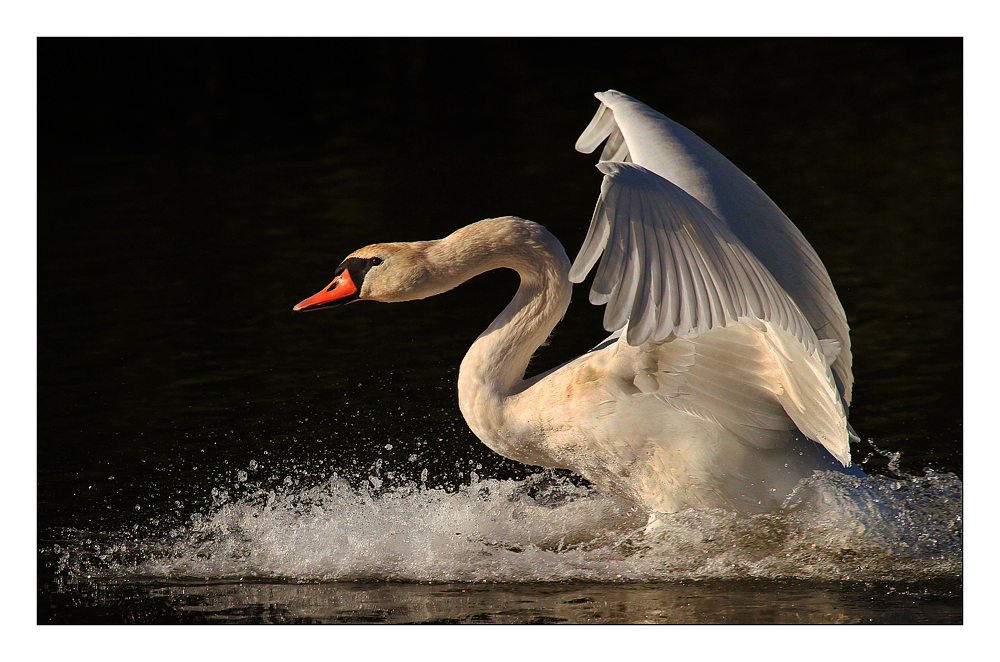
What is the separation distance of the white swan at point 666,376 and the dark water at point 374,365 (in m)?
0.24

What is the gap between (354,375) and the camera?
6523mm

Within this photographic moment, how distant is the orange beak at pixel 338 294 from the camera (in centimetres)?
450

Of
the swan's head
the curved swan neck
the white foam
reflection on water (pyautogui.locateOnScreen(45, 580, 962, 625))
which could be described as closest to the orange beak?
the swan's head

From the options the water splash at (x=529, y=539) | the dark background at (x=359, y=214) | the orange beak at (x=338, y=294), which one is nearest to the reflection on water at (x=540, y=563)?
the water splash at (x=529, y=539)

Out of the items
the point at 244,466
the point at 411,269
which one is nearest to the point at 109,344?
the point at 244,466

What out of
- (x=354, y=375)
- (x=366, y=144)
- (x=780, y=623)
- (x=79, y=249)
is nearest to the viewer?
(x=780, y=623)

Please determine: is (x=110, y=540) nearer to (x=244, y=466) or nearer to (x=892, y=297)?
(x=244, y=466)

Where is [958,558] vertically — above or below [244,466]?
below

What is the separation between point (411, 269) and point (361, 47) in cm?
1473

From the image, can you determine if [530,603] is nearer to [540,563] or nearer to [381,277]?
[540,563]

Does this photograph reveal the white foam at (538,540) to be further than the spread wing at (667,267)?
Yes

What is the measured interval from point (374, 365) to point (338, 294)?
7.17 ft

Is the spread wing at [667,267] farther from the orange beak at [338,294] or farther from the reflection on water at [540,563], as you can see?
the orange beak at [338,294]

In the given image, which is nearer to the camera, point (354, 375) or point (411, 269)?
point (411, 269)
